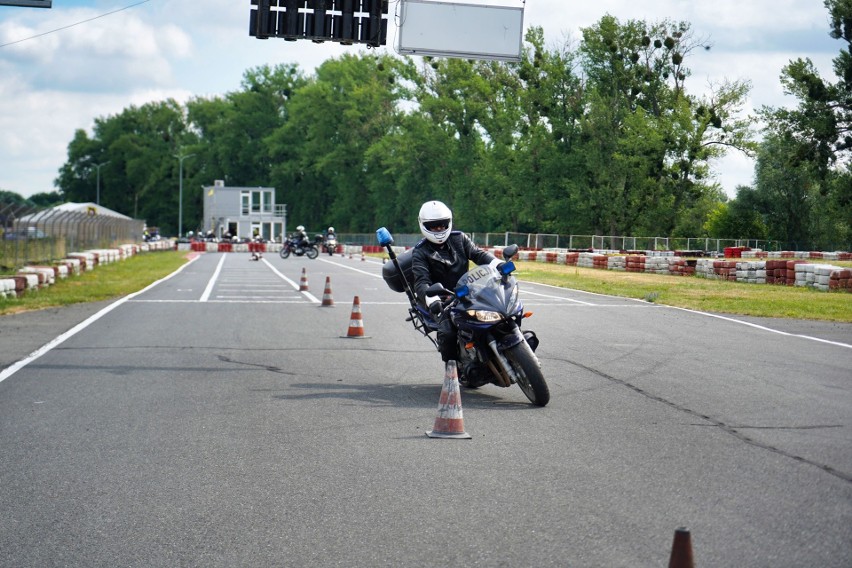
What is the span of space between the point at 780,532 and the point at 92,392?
6.39m

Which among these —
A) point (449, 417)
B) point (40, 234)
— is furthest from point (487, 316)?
point (40, 234)

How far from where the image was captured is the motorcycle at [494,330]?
8.77 metres

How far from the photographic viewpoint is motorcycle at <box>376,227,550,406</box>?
8.77 meters

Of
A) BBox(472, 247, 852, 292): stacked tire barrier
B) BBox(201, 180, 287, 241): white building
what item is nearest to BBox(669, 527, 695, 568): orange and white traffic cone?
BBox(472, 247, 852, 292): stacked tire barrier

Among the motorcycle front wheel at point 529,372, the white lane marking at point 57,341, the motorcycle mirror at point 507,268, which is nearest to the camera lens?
the motorcycle front wheel at point 529,372

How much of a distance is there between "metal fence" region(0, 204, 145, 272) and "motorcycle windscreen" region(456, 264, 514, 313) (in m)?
19.7

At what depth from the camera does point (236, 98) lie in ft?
401

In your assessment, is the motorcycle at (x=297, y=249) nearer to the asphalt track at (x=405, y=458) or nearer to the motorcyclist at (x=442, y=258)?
the asphalt track at (x=405, y=458)

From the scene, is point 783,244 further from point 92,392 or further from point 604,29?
point 92,392

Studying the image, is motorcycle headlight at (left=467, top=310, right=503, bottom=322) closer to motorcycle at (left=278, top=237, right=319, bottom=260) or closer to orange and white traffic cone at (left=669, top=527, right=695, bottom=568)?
orange and white traffic cone at (left=669, top=527, right=695, bottom=568)

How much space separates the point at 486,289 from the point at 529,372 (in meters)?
0.81

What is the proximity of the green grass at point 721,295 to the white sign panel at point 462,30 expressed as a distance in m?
6.38

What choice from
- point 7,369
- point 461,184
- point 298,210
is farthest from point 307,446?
point 298,210

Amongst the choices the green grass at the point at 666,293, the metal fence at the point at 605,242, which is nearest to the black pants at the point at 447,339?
the green grass at the point at 666,293
